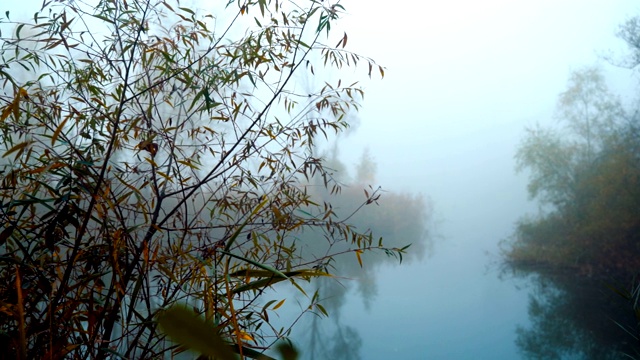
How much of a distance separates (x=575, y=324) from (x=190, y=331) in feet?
10.1

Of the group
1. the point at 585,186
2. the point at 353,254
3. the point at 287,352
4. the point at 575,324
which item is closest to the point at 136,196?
the point at 287,352

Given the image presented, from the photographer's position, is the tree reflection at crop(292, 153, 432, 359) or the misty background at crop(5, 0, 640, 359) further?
the misty background at crop(5, 0, 640, 359)

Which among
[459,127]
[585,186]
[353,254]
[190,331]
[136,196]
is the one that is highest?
[459,127]

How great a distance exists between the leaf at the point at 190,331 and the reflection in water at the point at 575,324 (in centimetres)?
270

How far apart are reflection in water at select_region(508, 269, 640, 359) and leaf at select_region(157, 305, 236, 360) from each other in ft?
8.86

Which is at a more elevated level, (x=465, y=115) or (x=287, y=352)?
(x=465, y=115)

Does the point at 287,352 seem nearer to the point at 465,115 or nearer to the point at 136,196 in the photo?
the point at 136,196

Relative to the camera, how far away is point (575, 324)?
2.76 metres

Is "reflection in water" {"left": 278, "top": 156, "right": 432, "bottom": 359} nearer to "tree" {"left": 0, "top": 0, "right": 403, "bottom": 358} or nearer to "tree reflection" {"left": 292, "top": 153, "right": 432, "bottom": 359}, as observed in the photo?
"tree reflection" {"left": 292, "top": 153, "right": 432, "bottom": 359}

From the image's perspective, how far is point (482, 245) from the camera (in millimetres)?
3430

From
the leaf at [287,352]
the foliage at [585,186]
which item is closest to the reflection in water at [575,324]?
the foliage at [585,186]

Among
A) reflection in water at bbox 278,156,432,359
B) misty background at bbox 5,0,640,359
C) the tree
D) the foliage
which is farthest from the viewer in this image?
the foliage

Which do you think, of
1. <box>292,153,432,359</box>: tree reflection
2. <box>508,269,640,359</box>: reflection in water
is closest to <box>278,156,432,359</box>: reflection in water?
<box>292,153,432,359</box>: tree reflection

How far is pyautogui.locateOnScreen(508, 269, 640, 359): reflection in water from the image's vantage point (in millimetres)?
2602
